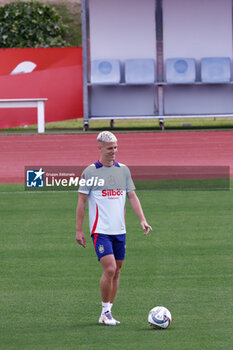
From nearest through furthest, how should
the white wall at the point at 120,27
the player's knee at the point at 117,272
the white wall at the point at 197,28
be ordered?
the player's knee at the point at 117,272
the white wall at the point at 120,27
the white wall at the point at 197,28

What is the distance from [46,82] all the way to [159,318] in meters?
23.5

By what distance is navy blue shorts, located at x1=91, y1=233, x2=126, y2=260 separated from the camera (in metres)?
8.23

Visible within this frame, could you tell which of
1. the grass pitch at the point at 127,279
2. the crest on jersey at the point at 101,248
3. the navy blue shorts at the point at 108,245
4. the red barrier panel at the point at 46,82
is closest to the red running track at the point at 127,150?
the red barrier panel at the point at 46,82

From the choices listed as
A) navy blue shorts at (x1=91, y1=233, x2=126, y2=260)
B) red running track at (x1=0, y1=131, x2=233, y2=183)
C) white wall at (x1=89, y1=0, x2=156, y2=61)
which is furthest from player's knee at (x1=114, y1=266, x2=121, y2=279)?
white wall at (x1=89, y1=0, x2=156, y2=61)

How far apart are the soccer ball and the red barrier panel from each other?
75.2ft

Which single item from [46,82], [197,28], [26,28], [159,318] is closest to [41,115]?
[46,82]

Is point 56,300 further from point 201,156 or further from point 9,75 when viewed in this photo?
point 9,75

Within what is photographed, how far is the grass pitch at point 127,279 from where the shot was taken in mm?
7852

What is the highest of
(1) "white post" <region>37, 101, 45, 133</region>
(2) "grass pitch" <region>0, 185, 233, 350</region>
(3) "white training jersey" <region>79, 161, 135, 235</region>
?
(1) "white post" <region>37, 101, 45, 133</region>

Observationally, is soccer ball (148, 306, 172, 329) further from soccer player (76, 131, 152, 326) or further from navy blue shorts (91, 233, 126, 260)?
navy blue shorts (91, 233, 126, 260)

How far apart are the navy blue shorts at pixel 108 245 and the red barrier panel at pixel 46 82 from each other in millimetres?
22459

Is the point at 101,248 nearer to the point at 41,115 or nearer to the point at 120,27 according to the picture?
the point at 41,115

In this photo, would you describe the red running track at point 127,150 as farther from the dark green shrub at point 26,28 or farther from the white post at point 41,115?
the dark green shrub at point 26,28

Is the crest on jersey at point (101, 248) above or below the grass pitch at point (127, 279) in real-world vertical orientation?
above
